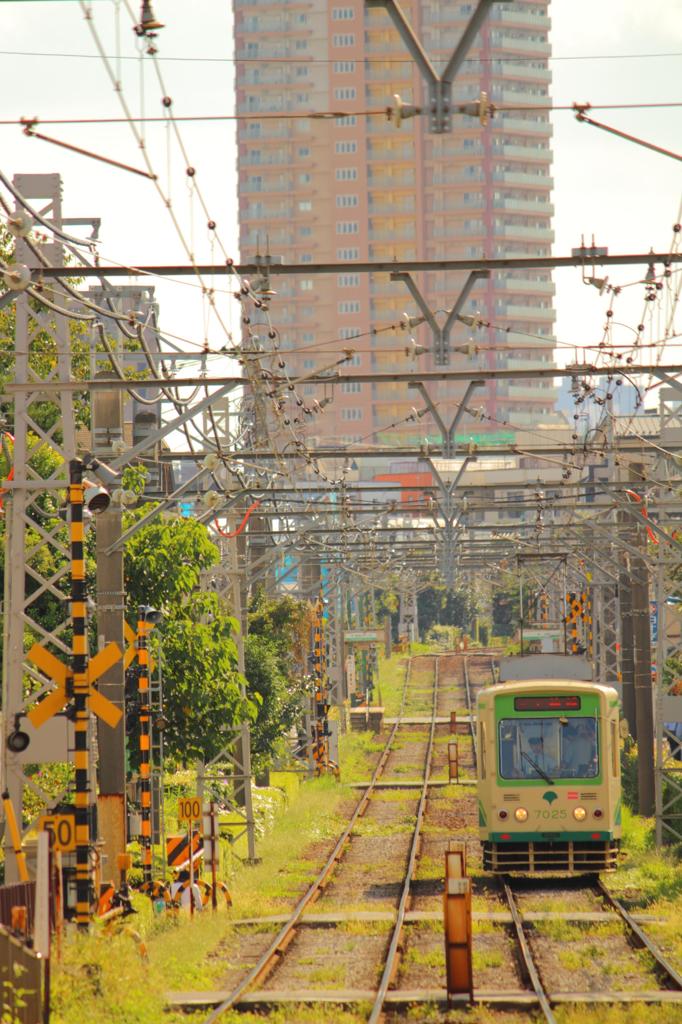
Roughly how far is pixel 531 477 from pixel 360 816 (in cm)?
5513

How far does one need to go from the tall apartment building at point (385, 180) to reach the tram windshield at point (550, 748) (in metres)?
119

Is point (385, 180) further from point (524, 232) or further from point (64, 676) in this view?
point (64, 676)

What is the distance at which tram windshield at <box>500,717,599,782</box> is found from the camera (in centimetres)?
2141

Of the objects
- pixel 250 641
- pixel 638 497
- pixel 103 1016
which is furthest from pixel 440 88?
pixel 250 641

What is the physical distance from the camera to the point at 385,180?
145500 millimetres

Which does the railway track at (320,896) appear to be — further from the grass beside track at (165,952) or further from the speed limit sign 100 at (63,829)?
the speed limit sign 100 at (63,829)

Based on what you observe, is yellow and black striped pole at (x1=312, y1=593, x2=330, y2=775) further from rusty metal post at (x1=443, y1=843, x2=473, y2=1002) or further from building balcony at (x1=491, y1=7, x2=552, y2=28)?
building balcony at (x1=491, y1=7, x2=552, y2=28)

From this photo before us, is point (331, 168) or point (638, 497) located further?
point (331, 168)

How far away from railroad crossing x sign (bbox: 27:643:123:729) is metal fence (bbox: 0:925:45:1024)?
2.75 m

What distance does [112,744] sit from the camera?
18.5 m

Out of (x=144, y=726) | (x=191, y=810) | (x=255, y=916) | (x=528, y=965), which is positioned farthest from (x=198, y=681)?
(x=528, y=965)

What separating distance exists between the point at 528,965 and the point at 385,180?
5286 inches

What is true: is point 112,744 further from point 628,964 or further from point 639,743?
point 639,743

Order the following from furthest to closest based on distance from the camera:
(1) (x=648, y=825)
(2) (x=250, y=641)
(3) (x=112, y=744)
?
(2) (x=250, y=641), (1) (x=648, y=825), (3) (x=112, y=744)
